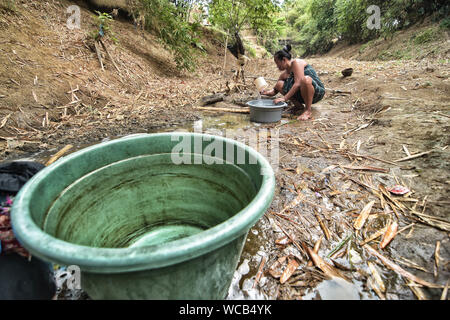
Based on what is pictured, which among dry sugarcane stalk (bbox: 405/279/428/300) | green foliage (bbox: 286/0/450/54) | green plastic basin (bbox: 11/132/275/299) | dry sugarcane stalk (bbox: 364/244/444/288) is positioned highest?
green foliage (bbox: 286/0/450/54)

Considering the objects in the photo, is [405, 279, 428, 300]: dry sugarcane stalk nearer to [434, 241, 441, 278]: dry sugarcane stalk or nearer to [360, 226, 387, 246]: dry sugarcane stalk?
[434, 241, 441, 278]: dry sugarcane stalk

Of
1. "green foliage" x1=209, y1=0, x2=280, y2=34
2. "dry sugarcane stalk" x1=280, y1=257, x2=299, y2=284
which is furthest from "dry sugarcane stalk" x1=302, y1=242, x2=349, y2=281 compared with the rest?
"green foliage" x1=209, y1=0, x2=280, y2=34

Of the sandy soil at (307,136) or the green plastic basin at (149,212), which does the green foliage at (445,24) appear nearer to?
the sandy soil at (307,136)

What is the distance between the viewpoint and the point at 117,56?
574 centimetres

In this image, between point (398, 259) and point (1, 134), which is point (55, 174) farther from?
point (1, 134)

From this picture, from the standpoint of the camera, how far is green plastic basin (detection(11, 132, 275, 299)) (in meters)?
0.67

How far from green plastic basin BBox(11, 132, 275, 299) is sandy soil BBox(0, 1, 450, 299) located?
0.54 meters

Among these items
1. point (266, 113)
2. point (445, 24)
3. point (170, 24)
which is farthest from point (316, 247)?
point (445, 24)

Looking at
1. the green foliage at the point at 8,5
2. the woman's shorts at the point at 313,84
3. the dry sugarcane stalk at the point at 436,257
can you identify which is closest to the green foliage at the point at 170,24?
the green foliage at the point at 8,5

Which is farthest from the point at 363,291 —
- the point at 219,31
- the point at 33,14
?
the point at 219,31

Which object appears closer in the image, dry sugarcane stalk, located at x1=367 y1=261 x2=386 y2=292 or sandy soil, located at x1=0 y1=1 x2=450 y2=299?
dry sugarcane stalk, located at x1=367 y1=261 x2=386 y2=292

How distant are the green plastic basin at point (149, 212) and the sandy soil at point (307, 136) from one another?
1.78 ft

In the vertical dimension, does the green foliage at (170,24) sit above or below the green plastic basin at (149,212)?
above

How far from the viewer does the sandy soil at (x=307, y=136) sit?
4.57ft
